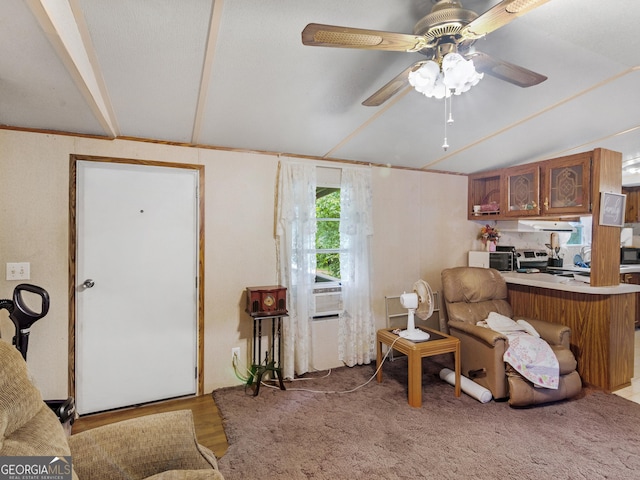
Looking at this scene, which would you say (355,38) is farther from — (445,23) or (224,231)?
(224,231)

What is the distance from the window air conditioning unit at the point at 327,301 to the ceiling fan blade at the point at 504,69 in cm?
235

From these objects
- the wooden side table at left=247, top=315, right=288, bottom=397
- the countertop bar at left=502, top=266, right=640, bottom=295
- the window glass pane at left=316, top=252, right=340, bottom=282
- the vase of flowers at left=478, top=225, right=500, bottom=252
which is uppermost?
the vase of flowers at left=478, top=225, right=500, bottom=252

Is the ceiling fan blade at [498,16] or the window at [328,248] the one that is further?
the window at [328,248]

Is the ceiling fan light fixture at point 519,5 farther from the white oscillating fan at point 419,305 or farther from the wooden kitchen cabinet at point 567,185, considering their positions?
the wooden kitchen cabinet at point 567,185

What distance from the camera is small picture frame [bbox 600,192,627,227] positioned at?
9.46ft

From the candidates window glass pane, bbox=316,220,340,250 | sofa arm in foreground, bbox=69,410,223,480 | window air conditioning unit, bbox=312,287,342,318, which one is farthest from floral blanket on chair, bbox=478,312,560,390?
sofa arm in foreground, bbox=69,410,223,480

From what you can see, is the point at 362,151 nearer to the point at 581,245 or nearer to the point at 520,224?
the point at 520,224

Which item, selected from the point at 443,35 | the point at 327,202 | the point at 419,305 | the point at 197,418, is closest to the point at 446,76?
the point at 443,35

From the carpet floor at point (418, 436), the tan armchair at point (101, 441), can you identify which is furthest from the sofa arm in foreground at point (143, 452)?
the carpet floor at point (418, 436)

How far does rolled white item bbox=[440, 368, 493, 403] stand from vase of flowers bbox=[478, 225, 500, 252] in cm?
181

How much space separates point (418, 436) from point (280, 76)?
96.4 inches

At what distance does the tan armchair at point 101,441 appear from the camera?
1.07 meters

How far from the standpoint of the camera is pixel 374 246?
356 centimetres

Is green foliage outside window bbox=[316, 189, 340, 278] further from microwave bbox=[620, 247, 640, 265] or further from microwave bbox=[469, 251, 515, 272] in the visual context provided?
microwave bbox=[620, 247, 640, 265]
